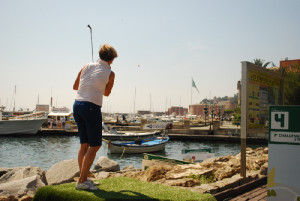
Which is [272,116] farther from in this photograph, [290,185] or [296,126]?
[290,185]

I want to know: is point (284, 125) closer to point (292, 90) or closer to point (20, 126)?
point (292, 90)

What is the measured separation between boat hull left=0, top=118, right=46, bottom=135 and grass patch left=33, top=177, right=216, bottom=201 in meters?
44.3

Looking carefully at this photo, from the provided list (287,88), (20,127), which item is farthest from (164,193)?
(20,127)

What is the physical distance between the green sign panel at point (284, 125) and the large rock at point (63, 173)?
486 centimetres

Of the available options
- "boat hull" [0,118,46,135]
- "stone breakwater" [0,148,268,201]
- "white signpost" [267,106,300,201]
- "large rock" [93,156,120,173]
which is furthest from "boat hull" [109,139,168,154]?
"boat hull" [0,118,46,135]

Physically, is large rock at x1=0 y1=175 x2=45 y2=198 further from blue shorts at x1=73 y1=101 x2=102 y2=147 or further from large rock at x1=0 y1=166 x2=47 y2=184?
blue shorts at x1=73 y1=101 x2=102 y2=147

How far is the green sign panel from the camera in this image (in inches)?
109

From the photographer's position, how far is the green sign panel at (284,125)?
277cm

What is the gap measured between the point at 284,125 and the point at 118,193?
198cm

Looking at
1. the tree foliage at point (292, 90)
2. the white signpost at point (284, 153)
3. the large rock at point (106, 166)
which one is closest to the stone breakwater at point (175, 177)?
the white signpost at point (284, 153)

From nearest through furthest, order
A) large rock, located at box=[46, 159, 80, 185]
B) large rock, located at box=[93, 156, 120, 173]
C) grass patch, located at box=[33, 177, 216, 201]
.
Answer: grass patch, located at box=[33, 177, 216, 201]
large rock, located at box=[46, 159, 80, 185]
large rock, located at box=[93, 156, 120, 173]

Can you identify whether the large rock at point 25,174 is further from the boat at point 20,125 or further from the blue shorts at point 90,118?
the boat at point 20,125

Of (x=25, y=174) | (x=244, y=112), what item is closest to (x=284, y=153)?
(x=244, y=112)

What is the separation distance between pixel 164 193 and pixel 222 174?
2137 millimetres
